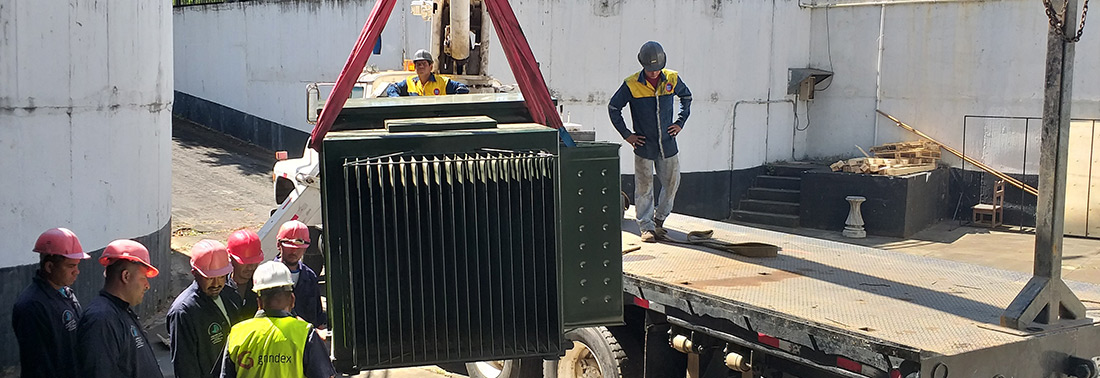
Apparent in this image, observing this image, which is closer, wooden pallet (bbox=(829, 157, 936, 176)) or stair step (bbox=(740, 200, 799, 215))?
wooden pallet (bbox=(829, 157, 936, 176))

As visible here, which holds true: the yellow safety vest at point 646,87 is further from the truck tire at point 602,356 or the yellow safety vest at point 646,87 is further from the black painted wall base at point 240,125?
the black painted wall base at point 240,125

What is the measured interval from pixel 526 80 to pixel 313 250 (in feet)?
23.4

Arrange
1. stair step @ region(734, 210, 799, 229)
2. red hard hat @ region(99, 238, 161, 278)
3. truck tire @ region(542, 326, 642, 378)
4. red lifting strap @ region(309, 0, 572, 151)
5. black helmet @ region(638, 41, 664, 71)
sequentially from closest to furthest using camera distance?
red hard hat @ region(99, 238, 161, 278), red lifting strap @ region(309, 0, 572, 151), truck tire @ region(542, 326, 642, 378), black helmet @ region(638, 41, 664, 71), stair step @ region(734, 210, 799, 229)

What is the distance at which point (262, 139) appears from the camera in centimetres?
2109

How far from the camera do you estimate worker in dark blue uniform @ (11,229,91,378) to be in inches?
198

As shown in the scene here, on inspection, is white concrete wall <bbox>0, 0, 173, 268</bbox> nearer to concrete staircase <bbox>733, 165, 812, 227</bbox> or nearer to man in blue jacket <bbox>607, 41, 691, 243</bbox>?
man in blue jacket <bbox>607, 41, 691, 243</bbox>

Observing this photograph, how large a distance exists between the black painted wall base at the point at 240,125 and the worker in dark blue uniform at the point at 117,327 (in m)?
14.7

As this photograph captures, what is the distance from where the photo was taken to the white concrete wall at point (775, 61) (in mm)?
16344

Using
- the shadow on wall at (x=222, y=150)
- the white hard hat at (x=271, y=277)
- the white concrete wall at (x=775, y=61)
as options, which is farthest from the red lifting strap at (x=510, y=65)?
the shadow on wall at (x=222, y=150)

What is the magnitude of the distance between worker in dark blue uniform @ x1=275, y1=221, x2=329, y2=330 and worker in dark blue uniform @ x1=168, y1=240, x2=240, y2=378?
1059 mm

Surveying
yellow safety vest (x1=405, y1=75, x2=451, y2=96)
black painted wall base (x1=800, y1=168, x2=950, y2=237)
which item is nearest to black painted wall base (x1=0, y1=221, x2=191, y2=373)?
yellow safety vest (x1=405, y1=75, x2=451, y2=96)

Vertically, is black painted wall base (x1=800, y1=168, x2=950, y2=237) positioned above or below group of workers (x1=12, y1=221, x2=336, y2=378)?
below

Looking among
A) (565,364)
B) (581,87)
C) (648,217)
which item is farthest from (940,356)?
(581,87)

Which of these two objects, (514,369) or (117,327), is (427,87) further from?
(117,327)
